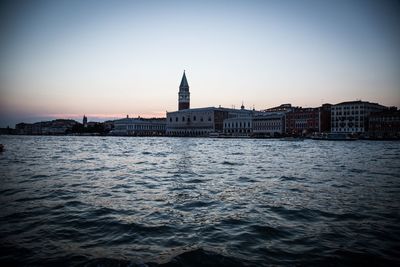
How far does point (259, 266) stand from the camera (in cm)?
383

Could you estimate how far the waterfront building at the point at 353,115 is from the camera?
8381 cm

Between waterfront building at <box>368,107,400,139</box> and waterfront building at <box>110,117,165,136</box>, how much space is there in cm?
8748

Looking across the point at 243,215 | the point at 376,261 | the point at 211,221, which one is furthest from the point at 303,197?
the point at 376,261

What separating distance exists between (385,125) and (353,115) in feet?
30.2

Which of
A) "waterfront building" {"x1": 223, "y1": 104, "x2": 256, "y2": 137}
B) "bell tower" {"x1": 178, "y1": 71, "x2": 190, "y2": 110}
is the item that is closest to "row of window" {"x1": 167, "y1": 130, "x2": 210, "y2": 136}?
"waterfront building" {"x1": 223, "y1": 104, "x2": 256, "y2": 137}

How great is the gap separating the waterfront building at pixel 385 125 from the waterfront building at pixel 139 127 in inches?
3444

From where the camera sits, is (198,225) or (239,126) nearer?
(198,225)

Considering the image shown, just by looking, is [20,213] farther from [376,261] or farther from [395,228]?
[395,228]

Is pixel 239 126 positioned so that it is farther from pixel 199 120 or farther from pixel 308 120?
pixel 308 120

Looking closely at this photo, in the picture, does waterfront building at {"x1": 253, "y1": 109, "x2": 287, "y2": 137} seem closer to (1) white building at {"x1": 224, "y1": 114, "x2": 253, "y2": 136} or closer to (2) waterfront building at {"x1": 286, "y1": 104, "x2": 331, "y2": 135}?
(1) white building at {"x1": 224, "y1": 114, "x2": 253, "y2": 136}

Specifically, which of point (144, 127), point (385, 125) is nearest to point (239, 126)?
point (385, 125)

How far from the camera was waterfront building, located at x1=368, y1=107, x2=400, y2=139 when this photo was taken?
7612 centimetres

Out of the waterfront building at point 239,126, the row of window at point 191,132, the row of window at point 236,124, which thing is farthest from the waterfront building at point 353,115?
the row of window at point 191,132

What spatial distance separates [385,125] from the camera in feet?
255
